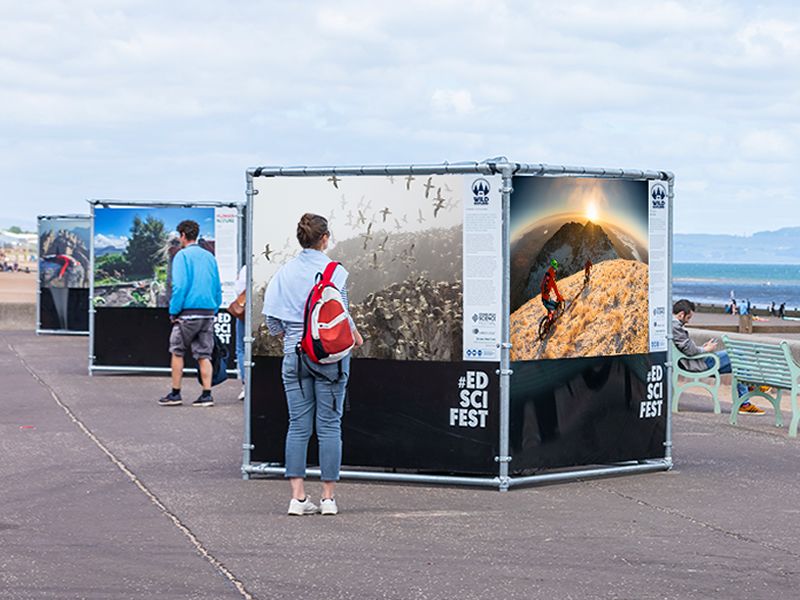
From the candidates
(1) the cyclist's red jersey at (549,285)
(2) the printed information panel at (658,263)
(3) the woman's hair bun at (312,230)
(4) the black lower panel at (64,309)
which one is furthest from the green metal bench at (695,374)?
(4) the black lower panel at (64,309)

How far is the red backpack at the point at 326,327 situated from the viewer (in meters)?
9.08

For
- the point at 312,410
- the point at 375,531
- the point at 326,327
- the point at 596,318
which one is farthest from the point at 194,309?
the point at 375,531

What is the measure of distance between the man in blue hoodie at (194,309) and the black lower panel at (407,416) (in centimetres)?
515

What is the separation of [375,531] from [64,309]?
830 inches

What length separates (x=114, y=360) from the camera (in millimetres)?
20047

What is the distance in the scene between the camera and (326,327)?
9.08 metres

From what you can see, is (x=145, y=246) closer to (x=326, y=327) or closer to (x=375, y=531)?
(x=326, y=327)

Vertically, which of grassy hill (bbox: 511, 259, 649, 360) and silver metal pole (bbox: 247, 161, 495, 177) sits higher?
silver metal pole (bbox: 247, 161, 495, 177)

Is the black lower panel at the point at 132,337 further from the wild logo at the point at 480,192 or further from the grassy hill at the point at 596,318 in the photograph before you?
the wild logo at the point at 480,192

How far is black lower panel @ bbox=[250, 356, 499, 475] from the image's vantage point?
10.3m

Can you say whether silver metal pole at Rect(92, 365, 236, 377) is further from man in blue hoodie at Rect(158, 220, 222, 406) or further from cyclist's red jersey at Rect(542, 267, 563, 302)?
cyclist's red jersey at Rect(542, 267, 563, 302)

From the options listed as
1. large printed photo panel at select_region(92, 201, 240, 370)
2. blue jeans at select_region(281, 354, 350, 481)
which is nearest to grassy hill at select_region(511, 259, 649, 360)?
blue jeans at select_region(281, 354, 350, 481)

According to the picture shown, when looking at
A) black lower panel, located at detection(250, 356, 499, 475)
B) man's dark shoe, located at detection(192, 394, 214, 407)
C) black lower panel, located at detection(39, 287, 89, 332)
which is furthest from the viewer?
black lower panel, located at detection(39, 287, 89, 332)

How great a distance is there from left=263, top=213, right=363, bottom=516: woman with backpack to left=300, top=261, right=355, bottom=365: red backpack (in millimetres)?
93
